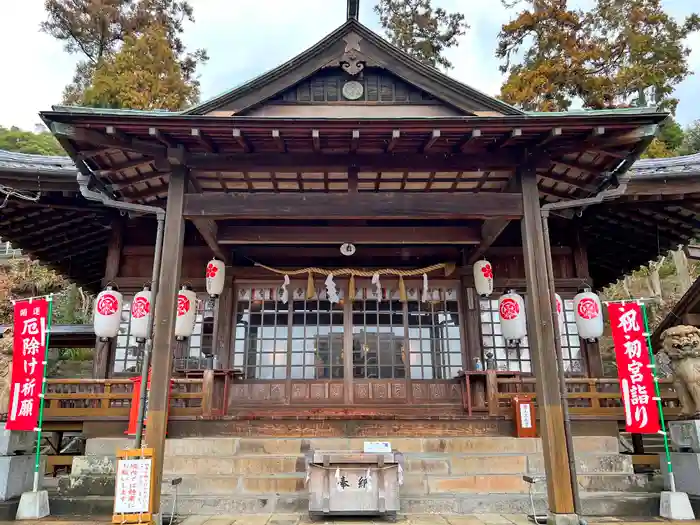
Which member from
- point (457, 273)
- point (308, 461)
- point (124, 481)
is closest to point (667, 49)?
point (457, 273)

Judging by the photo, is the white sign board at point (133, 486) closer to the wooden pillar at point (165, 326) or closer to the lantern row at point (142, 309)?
the wooden pillar at point (165, 326)

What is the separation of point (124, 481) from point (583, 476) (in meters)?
6.29

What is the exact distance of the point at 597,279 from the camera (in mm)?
14359

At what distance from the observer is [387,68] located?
7.90 m

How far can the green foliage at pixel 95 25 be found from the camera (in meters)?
25.8

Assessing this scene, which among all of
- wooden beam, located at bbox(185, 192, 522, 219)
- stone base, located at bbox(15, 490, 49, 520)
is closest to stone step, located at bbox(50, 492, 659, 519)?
stone base, located at bbox(15, 490, 49, 520)

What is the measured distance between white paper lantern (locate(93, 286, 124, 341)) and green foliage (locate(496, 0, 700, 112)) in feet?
68.7

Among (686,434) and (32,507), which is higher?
(686,434)

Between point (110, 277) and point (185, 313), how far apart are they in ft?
7.06

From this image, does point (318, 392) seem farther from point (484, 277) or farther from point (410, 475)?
point (484, 277)

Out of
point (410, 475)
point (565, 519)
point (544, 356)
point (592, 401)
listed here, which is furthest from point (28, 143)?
point (565, 519)

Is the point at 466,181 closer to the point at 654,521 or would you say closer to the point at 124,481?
the point at 654,521

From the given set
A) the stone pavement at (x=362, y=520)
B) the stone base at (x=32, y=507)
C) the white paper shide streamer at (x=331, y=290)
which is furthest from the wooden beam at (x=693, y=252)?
the stone base at (x=32, y=507)

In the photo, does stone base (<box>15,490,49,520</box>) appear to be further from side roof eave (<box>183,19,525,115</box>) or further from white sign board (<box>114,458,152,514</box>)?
side roof eave (<box>183,19,525,115</box>)
